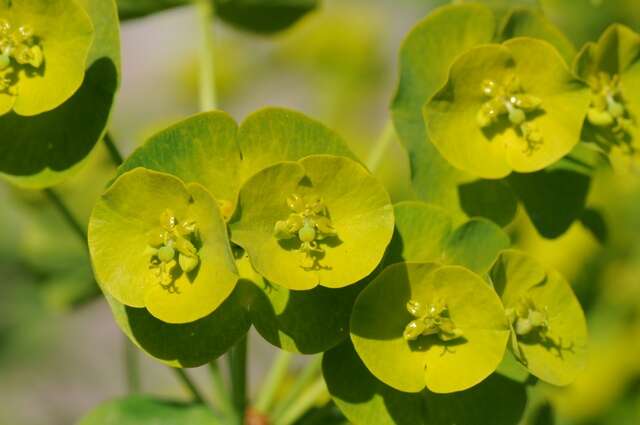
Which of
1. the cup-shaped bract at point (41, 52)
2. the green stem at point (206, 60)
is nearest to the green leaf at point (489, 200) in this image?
the green stem at point (206, 60)

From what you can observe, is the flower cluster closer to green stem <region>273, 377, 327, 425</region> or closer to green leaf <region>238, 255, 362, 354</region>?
green leaf <region>238, 255, 362, 354</region>

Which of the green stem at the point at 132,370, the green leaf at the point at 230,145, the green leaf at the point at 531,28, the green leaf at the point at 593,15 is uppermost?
the green leaf at the point at 531,28

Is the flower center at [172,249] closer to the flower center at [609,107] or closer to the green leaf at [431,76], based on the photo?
the green leaf at [431,76]

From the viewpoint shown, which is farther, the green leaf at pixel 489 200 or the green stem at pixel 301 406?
the green stem at pixel 301 406

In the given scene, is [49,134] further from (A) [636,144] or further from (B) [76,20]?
(A) [636,144]

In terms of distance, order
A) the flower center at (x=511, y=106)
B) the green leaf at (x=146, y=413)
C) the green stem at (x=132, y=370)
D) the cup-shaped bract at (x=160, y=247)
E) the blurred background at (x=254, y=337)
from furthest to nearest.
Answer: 1. the blurred background at (x=254, y=337)
2. the green stem at (x=132, y=370)
3. the green leaf at (x=146, y=413)
4. the flower center at (x=511, y=106)
5. the cup-shaped bract at (x=160, y=247)

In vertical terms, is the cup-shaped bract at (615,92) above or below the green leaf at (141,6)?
above

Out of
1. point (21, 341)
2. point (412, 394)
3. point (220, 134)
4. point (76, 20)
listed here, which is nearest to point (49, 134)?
point (76, 20)

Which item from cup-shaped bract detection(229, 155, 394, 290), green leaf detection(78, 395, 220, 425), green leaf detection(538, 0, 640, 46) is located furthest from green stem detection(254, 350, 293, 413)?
green leaf detection(538, 0, 640, 46)
